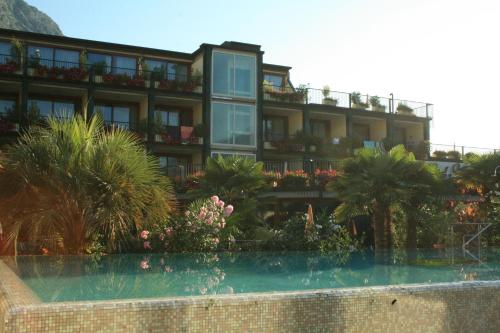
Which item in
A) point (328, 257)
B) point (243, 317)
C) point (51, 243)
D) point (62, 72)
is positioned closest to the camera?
point (243, 317)

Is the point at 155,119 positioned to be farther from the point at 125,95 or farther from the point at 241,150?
the point at 241,150

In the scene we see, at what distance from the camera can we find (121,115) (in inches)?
1267

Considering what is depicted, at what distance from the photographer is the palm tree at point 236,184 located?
1909cm

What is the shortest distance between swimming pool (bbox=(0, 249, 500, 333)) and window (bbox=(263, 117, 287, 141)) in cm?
2384

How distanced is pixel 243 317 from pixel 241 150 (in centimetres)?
2621

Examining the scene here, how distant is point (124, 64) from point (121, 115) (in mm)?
2862

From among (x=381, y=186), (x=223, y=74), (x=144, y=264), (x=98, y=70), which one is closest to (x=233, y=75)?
(x=223, y=74)

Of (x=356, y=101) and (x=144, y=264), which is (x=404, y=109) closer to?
(x=356, y=101)

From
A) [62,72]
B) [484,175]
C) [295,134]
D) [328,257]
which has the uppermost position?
[62,72]

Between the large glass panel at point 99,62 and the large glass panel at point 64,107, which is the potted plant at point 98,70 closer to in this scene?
the large glass panel at point 99,62

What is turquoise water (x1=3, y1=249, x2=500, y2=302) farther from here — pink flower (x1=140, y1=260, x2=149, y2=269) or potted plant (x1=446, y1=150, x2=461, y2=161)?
potted plant (x1=446, y1=150, x2=461, y2=161)

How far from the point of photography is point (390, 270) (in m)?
11.6

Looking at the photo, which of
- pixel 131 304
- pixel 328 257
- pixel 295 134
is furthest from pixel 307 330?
pixel 295 134

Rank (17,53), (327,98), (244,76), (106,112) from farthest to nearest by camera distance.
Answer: (327,98)
(244,76)
(106,112)
(17,53)
